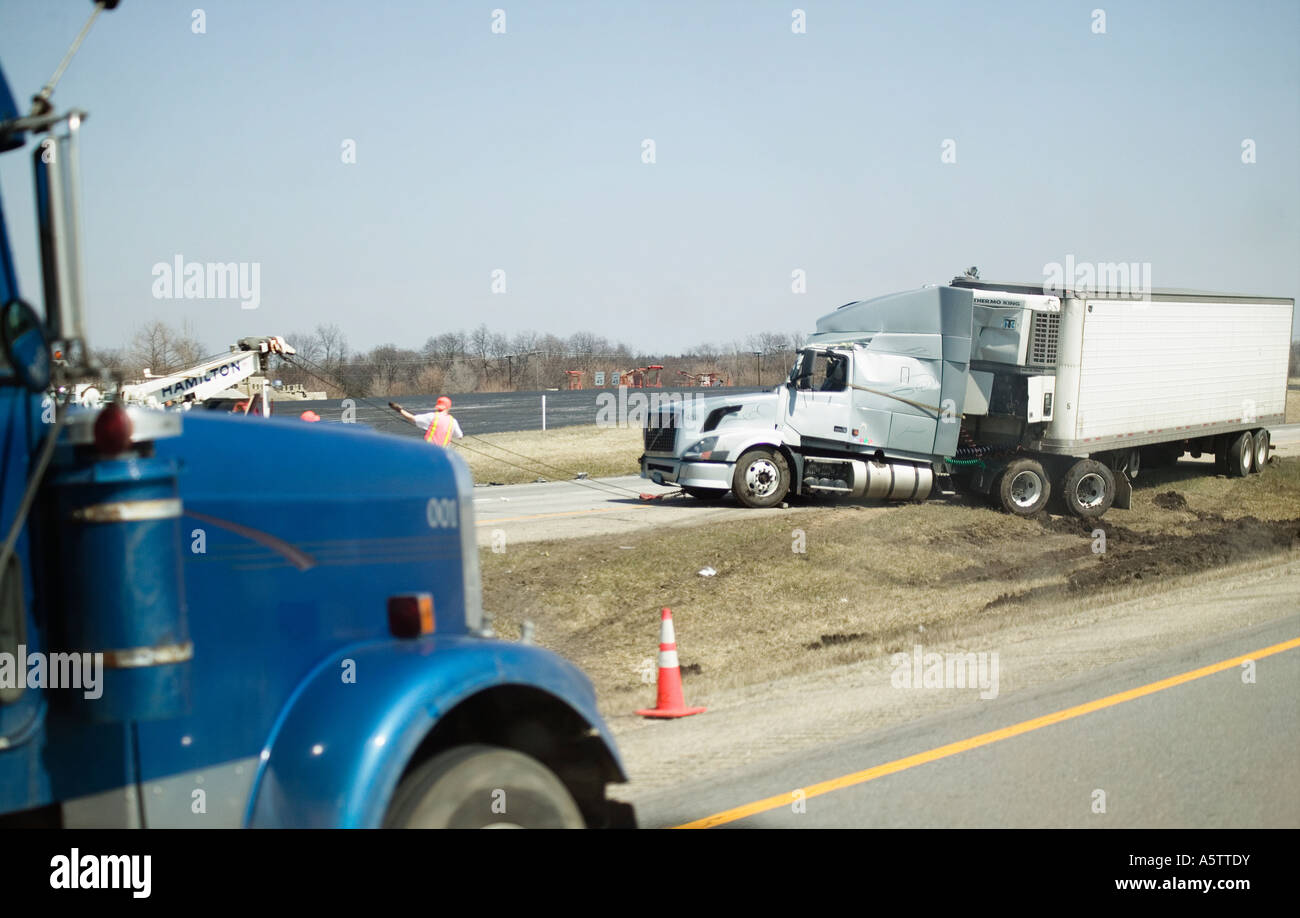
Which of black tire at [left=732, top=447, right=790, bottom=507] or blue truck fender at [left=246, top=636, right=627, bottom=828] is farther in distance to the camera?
black tire at [left=732, top=447, right=790, bottom=507]

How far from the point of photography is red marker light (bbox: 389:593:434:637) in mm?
3607

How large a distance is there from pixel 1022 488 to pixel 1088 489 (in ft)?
4.78

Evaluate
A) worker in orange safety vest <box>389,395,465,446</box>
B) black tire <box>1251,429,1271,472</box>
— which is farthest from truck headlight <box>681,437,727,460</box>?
black tire <box>1251,429,1271,472</box>

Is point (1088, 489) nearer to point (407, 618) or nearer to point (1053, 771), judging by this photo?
point (1053, 771)

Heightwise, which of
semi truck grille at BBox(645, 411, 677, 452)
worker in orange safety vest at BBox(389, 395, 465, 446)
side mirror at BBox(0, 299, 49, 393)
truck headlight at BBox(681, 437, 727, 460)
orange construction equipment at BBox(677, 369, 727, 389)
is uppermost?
side mirror at BBox(0, 299, 49, 393)

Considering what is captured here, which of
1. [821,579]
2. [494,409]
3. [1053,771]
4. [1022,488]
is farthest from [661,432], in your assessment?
[494,409]

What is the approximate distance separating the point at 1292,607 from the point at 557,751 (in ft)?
32.3

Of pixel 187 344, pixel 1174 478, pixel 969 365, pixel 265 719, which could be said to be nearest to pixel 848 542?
pixel 969 365

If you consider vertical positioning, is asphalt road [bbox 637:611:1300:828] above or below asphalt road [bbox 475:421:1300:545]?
above

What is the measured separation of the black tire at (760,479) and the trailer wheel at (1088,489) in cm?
508

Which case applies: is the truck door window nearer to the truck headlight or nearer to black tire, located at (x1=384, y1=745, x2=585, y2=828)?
the truck headlight

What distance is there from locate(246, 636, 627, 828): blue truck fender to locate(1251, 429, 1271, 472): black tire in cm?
2612

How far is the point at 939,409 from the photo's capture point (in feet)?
66.3
